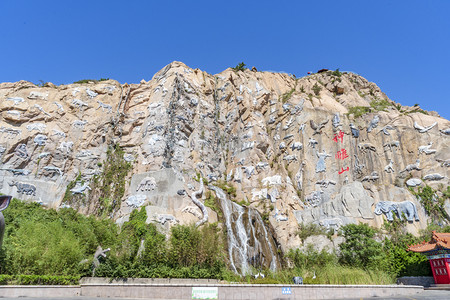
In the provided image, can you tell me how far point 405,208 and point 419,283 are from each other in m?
6.44

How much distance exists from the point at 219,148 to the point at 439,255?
64.4 feet

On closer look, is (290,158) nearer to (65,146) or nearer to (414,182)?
(414,182)

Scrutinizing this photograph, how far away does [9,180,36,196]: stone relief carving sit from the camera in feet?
76.3

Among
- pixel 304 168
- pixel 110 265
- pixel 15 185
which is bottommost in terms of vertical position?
pixel 110 265

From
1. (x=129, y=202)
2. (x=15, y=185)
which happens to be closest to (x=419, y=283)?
(x=129, y=202)

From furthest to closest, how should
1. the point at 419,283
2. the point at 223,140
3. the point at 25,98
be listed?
the point at 223,140, the point at 25,98, the point at 419,283

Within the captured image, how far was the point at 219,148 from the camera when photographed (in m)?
31.8

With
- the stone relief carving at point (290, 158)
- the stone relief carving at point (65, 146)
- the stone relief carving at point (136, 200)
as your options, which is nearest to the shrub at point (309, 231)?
the stone relief carving at point (290, 158)

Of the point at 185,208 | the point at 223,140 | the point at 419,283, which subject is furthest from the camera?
the point at 223,140

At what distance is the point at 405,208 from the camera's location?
78.3ft

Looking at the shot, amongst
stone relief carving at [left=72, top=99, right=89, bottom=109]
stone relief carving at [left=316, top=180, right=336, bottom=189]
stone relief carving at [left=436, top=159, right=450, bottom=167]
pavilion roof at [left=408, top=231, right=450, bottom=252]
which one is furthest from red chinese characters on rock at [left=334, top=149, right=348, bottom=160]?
stone relief carving at [left=72, top=99, right=89, bottom=109]

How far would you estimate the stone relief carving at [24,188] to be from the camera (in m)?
23.2

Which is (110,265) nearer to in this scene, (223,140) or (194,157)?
(194,157)

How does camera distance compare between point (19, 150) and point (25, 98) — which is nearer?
point (19, 150)
